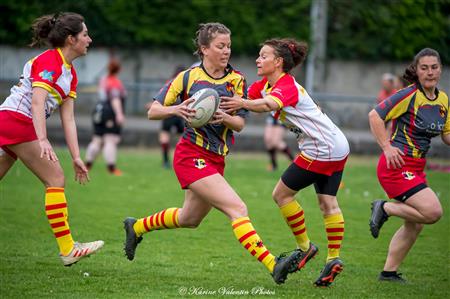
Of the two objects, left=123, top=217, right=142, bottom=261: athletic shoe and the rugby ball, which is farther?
left=123, top=217, right=142, bottom=261: athletic shoe

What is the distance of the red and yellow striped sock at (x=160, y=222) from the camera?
6.74 m

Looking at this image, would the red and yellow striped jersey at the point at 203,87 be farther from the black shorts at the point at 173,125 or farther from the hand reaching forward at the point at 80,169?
the black shorts at the point at 173,125

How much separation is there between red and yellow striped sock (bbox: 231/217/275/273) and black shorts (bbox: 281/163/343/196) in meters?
0.77

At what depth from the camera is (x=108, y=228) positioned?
9141 mm

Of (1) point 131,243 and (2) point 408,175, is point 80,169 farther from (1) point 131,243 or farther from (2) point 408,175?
(2) point 408,175

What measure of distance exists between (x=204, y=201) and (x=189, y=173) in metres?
0.38

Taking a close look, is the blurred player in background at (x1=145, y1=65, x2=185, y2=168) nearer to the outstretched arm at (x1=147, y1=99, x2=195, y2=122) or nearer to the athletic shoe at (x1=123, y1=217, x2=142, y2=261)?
the athletic shoe at (x1=123, y1=217, x2=142, y2=261)

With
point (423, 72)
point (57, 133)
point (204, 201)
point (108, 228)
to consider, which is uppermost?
point (423, 72)

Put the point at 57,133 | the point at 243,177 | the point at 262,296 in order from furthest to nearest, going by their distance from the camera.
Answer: the point at 57,133, the point at 243,177, the point at 262,296

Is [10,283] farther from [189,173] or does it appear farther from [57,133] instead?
[57,133]

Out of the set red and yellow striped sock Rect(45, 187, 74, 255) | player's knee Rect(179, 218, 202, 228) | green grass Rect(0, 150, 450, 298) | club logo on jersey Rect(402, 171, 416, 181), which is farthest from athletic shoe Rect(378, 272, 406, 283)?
red and yellow striped sock Rect(45, 187, 74, 255)

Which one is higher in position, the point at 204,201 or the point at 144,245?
the point at 204,201

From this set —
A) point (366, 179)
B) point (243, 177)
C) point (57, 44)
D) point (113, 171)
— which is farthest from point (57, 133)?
point (57, 44)

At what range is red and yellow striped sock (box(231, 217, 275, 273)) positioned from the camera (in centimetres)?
600
